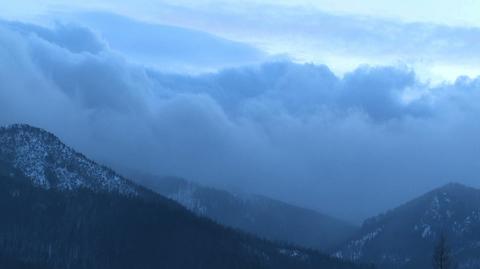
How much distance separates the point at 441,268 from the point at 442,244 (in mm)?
4143

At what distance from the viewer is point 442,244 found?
4195 inches

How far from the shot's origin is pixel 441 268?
109250 mm
